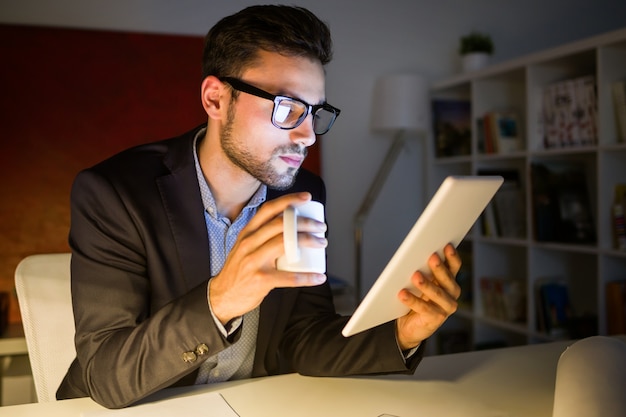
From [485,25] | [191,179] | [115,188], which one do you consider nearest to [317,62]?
[191,179]

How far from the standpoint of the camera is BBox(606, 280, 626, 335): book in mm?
2912

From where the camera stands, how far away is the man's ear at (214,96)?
155 cm

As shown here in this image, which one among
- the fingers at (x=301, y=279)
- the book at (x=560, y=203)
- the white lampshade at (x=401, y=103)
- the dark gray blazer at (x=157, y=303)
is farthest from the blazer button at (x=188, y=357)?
the white lampshade at (x=401, y=103)

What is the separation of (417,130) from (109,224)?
2680 millimetres

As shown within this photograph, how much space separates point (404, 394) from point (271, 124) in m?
0.63

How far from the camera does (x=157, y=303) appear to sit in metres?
1.45

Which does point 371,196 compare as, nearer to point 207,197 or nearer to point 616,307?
point 616,307

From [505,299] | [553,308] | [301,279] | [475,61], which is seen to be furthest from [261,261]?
[475,61]

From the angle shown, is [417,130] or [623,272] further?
[417,130]

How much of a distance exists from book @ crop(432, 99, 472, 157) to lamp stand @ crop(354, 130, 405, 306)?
0.26 metres

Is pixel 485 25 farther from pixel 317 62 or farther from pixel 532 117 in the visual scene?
pixel 317 62

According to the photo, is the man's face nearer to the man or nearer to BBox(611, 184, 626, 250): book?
the man

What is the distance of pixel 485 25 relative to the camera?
13.7 ft

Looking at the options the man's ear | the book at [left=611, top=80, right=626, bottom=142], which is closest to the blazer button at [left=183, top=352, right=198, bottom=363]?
the man's ear
